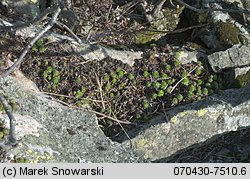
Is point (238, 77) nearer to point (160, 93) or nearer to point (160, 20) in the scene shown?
point (160, 93)

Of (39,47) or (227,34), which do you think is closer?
(39,47)

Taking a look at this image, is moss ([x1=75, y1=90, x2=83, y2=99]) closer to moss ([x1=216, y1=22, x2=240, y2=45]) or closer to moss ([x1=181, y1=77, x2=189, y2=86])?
moss ([x1=181, y1=77, x2=189, y2=86])

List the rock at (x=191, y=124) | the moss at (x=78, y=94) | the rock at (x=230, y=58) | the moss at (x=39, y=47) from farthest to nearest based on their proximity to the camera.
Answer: the rock at (x=230, y=58) → the moss at (x=39, y=47) → the moss at (x=78, y=94) → the rock at (x=191, y=124)

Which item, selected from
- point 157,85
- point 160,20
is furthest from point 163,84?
point 160,20

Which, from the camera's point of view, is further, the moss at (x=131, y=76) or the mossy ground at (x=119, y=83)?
the moss at (x=131, y=76)

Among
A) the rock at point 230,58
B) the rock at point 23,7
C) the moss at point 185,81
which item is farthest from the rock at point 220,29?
the rock at point 23,7

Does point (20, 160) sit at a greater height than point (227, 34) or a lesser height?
lesser

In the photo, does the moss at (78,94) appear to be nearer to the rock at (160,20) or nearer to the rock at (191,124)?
the rock at (191,124)
